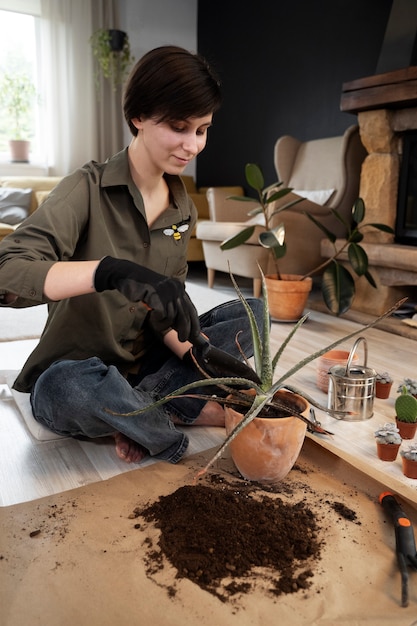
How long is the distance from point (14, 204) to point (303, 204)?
2518mm

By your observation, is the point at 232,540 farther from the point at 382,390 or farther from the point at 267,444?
the point at 382,390

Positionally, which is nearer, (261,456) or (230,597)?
(230,597)

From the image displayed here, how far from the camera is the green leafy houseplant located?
16.5 ft

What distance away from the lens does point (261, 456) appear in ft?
3.75

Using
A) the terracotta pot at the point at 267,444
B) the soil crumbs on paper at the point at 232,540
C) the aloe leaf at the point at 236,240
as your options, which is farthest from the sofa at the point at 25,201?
the soil crumbs on paper at the point at 232,540

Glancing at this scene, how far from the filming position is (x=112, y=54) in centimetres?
521

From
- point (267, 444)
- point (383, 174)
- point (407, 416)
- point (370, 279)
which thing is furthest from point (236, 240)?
point (267, 444)

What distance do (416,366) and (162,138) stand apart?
1518mm

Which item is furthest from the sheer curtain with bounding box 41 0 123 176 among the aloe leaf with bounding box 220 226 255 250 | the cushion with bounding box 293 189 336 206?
the aloe leaf with bounding box 220 226 255 250

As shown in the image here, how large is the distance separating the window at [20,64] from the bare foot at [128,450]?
4.66m

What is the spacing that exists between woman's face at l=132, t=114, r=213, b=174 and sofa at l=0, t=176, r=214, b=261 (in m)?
3.09

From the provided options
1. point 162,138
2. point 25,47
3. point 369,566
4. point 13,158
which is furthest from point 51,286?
point 25,47

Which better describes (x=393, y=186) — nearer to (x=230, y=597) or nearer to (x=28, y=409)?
(x=28, y=409)

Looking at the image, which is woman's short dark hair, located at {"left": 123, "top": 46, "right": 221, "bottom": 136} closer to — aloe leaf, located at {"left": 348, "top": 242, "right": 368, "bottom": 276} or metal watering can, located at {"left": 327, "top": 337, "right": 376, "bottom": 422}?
metal watering can, located at {"left": 327, "top": 337, "right": 376, "bottom": 422}
